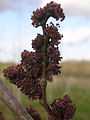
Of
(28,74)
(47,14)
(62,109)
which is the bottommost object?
(62,109)

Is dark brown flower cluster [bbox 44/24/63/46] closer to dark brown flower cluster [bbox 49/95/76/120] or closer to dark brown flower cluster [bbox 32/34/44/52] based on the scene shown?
dark brown flower cluster [bbox 32/34/44/52]

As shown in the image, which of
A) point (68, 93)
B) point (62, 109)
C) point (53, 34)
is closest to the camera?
point (53, 34)

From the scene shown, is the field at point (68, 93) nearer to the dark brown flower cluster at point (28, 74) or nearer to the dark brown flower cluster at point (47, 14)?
the dark brown flower cluster at point (28, 74)

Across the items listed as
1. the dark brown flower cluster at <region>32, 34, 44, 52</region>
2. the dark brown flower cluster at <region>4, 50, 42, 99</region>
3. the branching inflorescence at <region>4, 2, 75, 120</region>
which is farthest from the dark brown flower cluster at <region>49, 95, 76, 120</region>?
the dark brown flower cluster at <region>32, 34, 44, 52</region>

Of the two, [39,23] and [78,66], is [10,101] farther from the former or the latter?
[78,66]

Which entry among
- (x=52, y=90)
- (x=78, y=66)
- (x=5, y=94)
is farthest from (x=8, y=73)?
(x=78, y=66)

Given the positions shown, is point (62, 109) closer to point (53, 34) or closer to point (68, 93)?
point (53, 34)

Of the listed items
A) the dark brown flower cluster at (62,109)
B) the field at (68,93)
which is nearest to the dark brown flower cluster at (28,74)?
the dark brown flower cluster at (62,109)

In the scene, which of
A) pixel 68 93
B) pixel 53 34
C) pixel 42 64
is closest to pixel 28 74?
pixel 42 64
